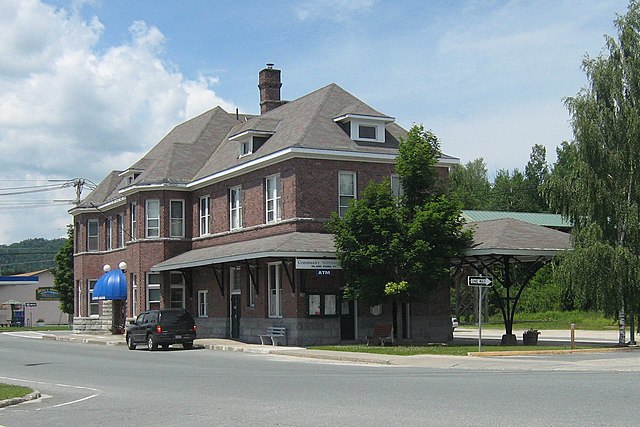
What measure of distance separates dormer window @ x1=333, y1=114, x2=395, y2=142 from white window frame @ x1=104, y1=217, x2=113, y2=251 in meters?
22.2

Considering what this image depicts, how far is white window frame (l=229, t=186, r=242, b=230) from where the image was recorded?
134 feet

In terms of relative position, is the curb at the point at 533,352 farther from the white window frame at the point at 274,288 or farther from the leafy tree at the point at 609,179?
the white window frame at the point at 274,288

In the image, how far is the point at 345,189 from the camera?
123ft

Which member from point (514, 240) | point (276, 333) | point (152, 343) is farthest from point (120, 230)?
point (514, 240)

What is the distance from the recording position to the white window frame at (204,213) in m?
44.4

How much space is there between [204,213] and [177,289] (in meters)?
4.41

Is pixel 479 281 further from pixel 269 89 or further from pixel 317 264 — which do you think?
pixel 269 89

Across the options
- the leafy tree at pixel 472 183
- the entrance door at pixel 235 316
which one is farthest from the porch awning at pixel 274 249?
the leafy tree at pixel 472 183

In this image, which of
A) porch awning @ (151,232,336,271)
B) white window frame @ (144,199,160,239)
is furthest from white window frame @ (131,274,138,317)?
porch awning @ (151,232,336,271)

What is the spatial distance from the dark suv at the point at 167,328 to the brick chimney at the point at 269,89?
15.8 meters

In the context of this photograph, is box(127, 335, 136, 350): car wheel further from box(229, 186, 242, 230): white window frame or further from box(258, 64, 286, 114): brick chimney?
box(258, 64, 286, 114): brick chimney

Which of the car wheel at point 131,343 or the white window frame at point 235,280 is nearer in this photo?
the car wheel at point 131,343

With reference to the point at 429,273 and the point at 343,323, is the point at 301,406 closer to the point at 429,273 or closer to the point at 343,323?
the point at 429,273

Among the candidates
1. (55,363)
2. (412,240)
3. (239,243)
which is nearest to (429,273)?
(412,240)
